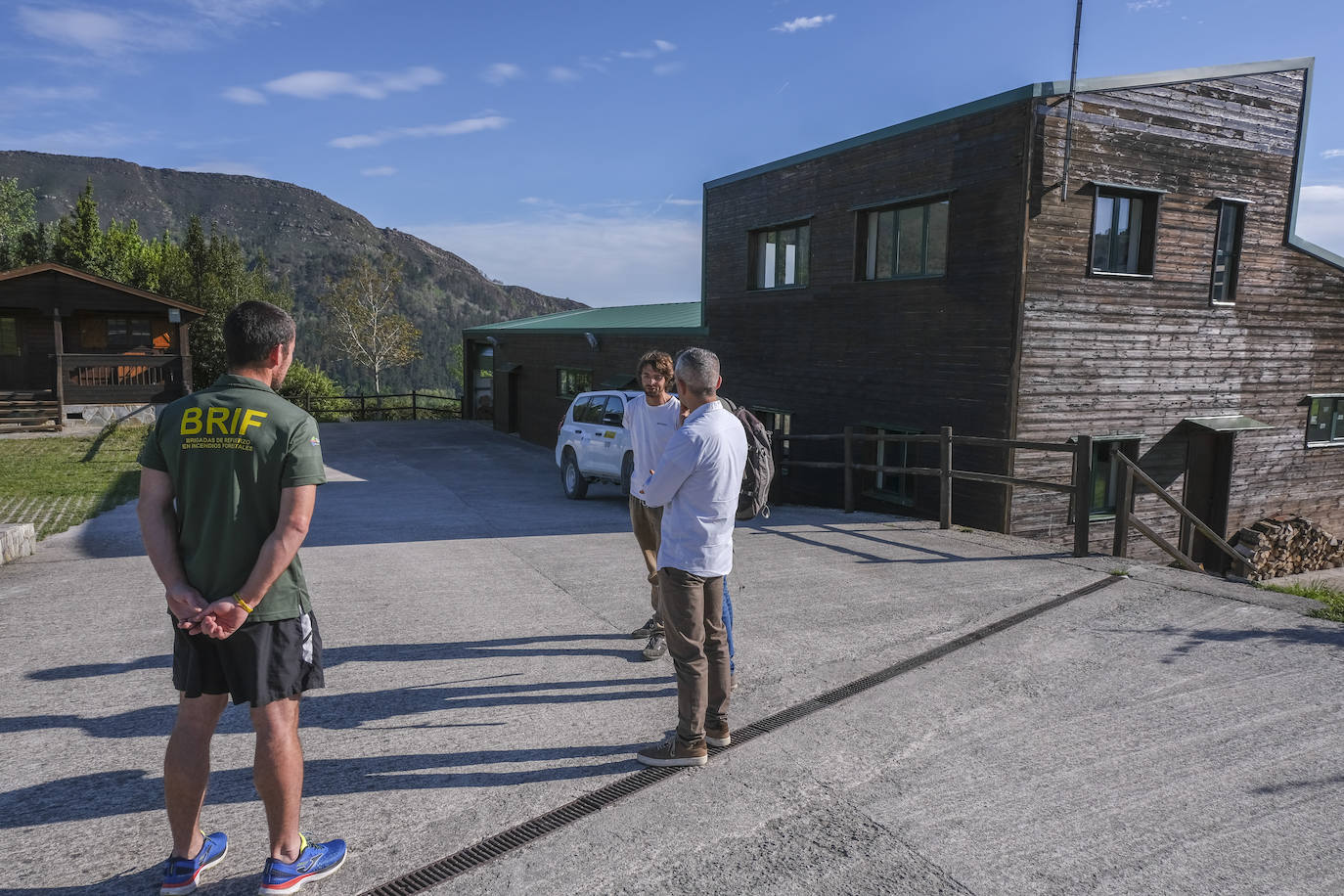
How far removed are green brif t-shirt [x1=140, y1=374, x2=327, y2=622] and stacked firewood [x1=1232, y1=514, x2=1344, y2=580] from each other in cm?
1510

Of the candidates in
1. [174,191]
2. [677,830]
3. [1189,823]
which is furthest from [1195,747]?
[174,191]

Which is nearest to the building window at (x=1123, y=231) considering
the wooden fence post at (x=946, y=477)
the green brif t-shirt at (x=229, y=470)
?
the wooden fence post at (x=946, y=477)

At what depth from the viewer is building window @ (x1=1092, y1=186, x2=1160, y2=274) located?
11.9 metres

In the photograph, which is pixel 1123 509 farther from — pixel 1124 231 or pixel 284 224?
pixel 284 224

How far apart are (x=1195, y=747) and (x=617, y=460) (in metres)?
9.35

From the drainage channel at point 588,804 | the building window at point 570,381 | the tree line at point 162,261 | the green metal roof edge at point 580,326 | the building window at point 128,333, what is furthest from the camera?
the tree line at point 162,261

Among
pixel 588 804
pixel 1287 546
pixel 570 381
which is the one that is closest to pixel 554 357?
pixel 570 381

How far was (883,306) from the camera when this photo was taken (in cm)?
1342

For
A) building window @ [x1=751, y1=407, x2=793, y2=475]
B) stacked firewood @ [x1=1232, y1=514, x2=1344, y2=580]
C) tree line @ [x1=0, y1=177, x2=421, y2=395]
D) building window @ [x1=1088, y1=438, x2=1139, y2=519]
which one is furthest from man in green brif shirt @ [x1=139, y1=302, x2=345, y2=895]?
tree line @ [x1=0, y1=177, x2=421, y2=395]

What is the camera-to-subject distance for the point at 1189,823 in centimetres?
346

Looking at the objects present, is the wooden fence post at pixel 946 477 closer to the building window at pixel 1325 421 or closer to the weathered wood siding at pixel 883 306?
the weathered wood siding at pixel 883 306

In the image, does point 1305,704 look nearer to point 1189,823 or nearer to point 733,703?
point 1189,823

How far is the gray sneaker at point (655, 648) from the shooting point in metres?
5.34

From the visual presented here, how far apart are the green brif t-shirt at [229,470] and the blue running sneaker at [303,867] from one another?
34.0 inches
